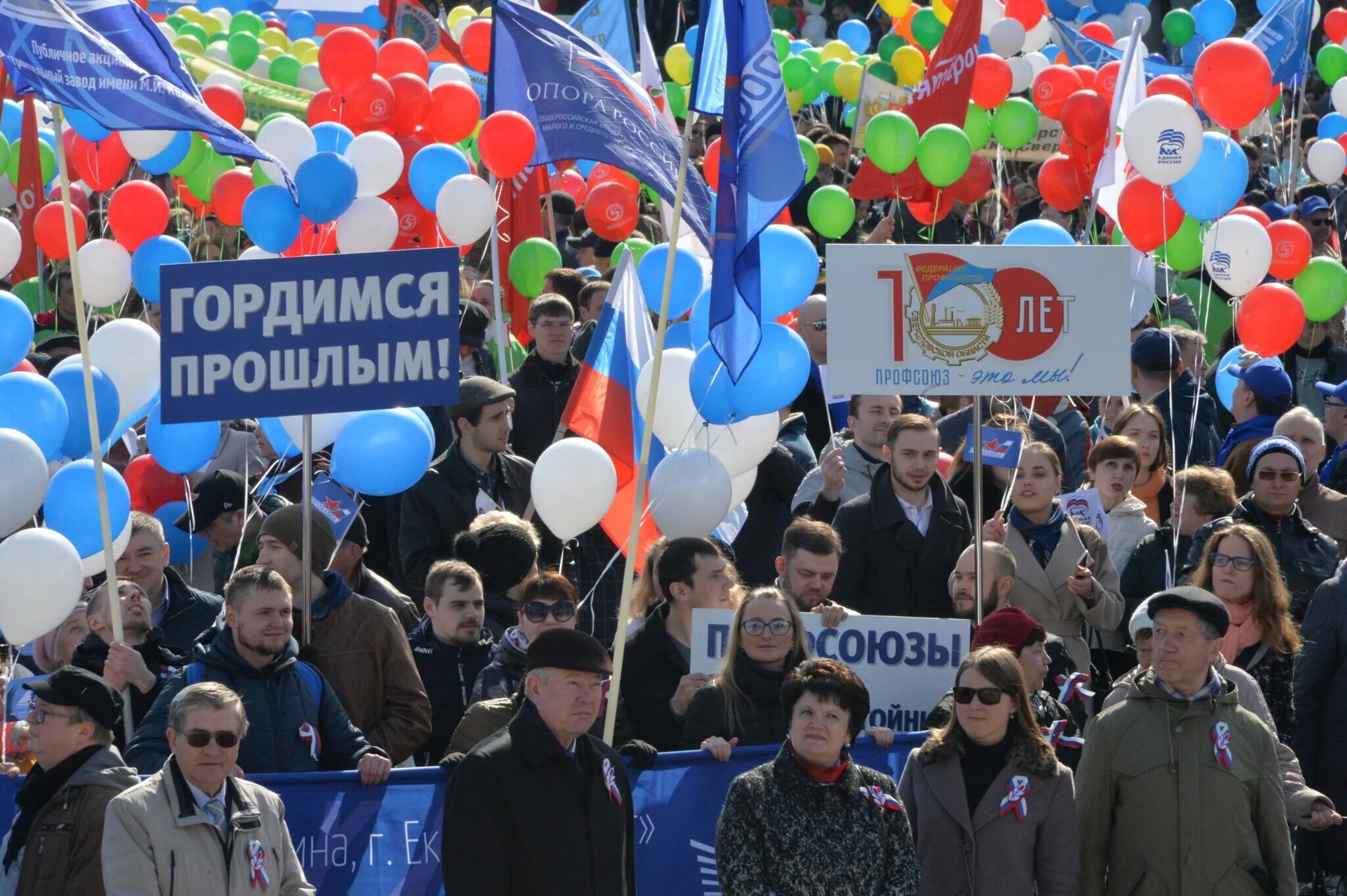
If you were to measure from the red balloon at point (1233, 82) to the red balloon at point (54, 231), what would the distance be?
6.06 metres

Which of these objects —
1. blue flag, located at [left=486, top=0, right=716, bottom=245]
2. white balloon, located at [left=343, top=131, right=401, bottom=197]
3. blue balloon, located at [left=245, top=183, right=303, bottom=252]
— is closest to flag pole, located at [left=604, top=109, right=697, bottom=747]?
blue flag, located at [left=486, top=0, right=716, bottom=245]

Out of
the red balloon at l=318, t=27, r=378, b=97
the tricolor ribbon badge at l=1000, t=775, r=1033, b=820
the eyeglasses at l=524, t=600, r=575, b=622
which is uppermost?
the red balloon at l=318, t=27, r=378, b=97

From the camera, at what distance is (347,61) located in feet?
37.4

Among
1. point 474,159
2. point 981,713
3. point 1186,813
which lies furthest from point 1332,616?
point 474,159

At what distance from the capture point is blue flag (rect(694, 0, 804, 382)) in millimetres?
5812

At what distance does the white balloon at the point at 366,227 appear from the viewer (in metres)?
9.42

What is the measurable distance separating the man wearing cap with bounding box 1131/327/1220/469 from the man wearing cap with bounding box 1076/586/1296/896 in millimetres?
3349

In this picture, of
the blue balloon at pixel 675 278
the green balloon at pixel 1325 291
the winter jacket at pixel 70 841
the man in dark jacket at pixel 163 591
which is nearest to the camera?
the winter jacket at pixel 70 841

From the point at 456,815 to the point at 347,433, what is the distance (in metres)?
2.52

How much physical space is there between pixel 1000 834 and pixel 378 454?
273cm

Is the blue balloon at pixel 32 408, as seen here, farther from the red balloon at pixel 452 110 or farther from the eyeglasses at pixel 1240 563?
the red balloon at pixel 452 110

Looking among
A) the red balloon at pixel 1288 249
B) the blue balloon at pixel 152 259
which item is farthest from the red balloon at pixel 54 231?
the red balloon at pixel 1288 249

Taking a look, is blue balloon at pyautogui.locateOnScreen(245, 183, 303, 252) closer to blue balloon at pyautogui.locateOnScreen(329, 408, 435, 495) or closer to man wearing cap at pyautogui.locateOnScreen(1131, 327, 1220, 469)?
blue balloon at pyautogui.locateOnScreen(329, 408, 435, 495)

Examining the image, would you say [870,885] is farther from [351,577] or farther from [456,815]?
[351,577]
